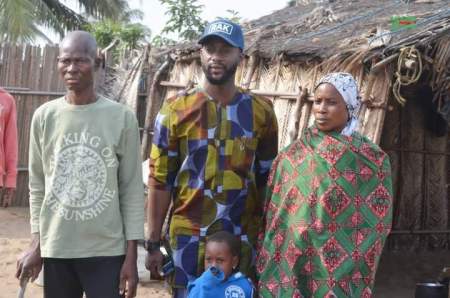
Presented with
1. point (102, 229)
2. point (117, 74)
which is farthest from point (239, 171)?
point (117, 74)

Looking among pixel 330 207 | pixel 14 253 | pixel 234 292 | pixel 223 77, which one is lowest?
pixel 14 253

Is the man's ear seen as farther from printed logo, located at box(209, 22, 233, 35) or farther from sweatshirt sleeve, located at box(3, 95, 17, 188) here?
sweatshirt sleeve, located at box(3, 95, 17, 188)

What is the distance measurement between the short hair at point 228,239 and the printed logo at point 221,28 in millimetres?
852

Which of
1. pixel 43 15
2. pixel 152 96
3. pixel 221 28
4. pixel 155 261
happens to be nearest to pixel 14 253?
pixel 152 96

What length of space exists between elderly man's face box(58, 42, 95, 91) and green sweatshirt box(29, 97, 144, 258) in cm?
10

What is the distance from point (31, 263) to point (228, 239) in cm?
82

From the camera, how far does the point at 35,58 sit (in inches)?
399

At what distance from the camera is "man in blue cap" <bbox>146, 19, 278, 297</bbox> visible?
3.20 m

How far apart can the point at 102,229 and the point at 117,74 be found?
757 cm

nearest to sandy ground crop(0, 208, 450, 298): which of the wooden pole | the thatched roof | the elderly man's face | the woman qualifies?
the wooden pole

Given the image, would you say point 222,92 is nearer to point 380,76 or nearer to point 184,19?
point 380,76

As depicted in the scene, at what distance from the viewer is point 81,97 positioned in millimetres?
3068

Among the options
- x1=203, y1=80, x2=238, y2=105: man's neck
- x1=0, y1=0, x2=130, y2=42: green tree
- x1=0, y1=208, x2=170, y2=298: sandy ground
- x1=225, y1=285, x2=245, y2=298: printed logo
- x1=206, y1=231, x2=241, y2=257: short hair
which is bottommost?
x1=0, y1=208, x2=170, y2=298: sandy ground

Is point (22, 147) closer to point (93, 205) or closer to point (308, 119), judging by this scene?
point (308, 119)
